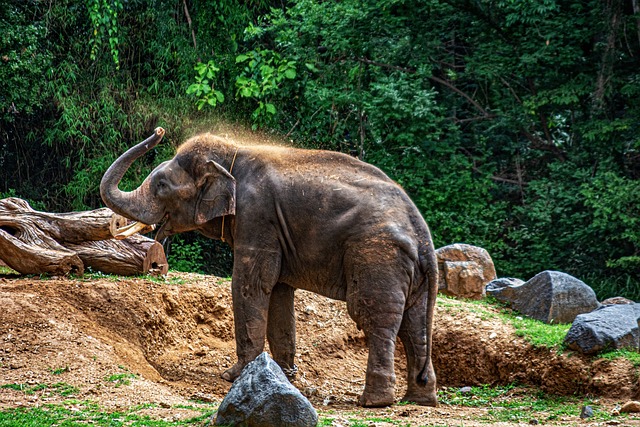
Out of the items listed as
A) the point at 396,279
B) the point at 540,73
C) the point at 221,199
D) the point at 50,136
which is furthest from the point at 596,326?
the point at 50,136

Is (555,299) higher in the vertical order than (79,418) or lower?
higher

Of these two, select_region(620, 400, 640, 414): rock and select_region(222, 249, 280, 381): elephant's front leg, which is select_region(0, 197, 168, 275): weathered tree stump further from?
select_region(620, 400, 640, 414): rock

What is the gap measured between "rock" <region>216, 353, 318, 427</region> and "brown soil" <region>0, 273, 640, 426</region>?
844 mm

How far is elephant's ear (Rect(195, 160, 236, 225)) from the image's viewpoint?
8234 millimetres

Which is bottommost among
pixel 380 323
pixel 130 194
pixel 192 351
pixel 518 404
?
pixel 518 404

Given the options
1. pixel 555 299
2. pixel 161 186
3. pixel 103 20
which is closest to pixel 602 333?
pixel 555 299

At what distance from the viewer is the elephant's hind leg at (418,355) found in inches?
314

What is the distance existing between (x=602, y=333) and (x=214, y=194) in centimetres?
436

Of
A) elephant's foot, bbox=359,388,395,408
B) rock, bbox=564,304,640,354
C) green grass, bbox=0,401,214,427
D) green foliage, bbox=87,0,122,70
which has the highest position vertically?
green foliage, bbox=87,0,122,70

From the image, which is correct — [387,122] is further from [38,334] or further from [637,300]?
[38,334]

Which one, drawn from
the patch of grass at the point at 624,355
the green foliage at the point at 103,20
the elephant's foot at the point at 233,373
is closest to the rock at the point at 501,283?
the patch of grass at the point at 624,355

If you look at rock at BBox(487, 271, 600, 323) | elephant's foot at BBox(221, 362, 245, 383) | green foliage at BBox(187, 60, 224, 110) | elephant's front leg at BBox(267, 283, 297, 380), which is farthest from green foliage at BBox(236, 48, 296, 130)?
elephant's foot at BBox(221, 362, 245, 383)

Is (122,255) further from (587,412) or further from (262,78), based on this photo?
(262,78)

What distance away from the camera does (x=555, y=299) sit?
11.4 metres
